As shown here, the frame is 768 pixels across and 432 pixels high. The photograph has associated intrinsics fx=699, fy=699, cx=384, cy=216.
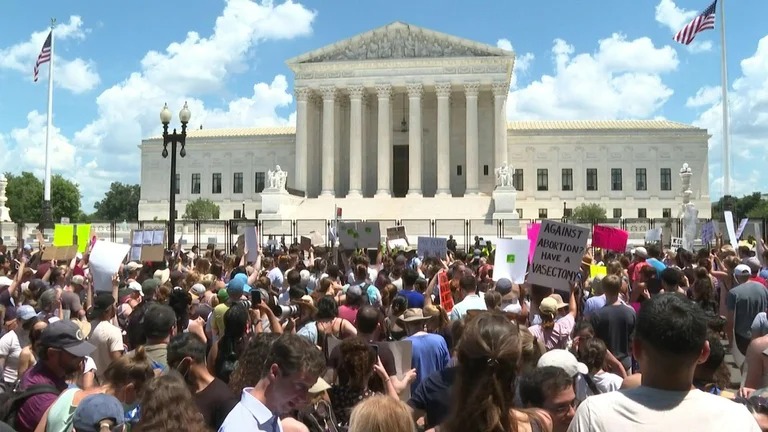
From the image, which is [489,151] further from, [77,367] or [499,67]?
[77,367]

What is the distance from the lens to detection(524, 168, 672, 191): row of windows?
68.5m

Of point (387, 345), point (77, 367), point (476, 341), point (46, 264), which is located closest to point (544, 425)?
point (476, 341)

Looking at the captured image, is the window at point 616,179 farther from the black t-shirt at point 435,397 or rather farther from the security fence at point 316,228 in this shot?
the black t-shirt at point 435,397

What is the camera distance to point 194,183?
73938 mm

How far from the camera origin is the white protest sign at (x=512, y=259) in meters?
11.4

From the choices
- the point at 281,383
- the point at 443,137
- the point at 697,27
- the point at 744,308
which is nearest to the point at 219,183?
the point at 443,137

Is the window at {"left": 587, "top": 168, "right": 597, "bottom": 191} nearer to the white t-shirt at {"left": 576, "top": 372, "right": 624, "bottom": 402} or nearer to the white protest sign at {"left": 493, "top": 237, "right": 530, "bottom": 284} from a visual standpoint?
the white protest sign at {"left": 493, "top": 237, "right": 530, "bottom": 284}

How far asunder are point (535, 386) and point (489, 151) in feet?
203

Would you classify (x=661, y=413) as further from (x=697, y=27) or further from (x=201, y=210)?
(x=201, y=210)

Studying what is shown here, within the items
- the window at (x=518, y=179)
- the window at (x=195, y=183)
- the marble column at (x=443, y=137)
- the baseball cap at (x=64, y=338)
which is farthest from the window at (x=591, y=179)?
the baseball cap at (x=64, y=338)

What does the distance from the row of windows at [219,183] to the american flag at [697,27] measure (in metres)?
46.7

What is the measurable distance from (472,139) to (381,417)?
2299 inches

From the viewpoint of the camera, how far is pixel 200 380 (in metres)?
4.91

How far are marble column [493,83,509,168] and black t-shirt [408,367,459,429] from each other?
57031 mm
